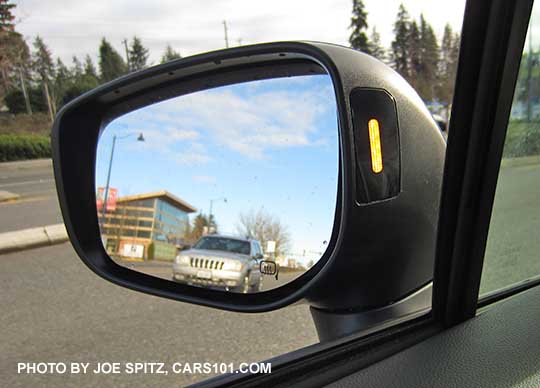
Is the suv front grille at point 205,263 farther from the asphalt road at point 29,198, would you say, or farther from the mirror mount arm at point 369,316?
the asphalt road at point 29,198

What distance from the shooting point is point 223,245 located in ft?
5.14

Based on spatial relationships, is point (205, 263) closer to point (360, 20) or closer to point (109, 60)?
point (360, 20)

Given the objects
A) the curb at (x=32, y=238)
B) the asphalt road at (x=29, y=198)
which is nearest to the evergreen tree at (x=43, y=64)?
the asphalt road at (x=29, y=198)

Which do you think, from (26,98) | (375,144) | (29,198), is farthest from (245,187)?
(26,98)

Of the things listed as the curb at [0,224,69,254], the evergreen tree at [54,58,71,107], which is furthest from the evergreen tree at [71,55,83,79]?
the curb at [0,224,69,254]

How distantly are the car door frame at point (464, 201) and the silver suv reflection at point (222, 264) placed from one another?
0.85 feet

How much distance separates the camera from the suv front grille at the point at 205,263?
1.58 metres

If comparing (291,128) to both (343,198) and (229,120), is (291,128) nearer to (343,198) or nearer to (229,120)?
(229,120)

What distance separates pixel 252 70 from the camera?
155 centimetres

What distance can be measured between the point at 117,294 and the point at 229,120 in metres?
3.47

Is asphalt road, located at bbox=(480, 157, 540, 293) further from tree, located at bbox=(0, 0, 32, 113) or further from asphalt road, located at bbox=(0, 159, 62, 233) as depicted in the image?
tree, located at bbox=(0, 0, 32, 113)

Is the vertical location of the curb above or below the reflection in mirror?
below

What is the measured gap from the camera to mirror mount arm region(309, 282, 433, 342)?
4.98 feet

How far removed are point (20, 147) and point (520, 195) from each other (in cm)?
2234
